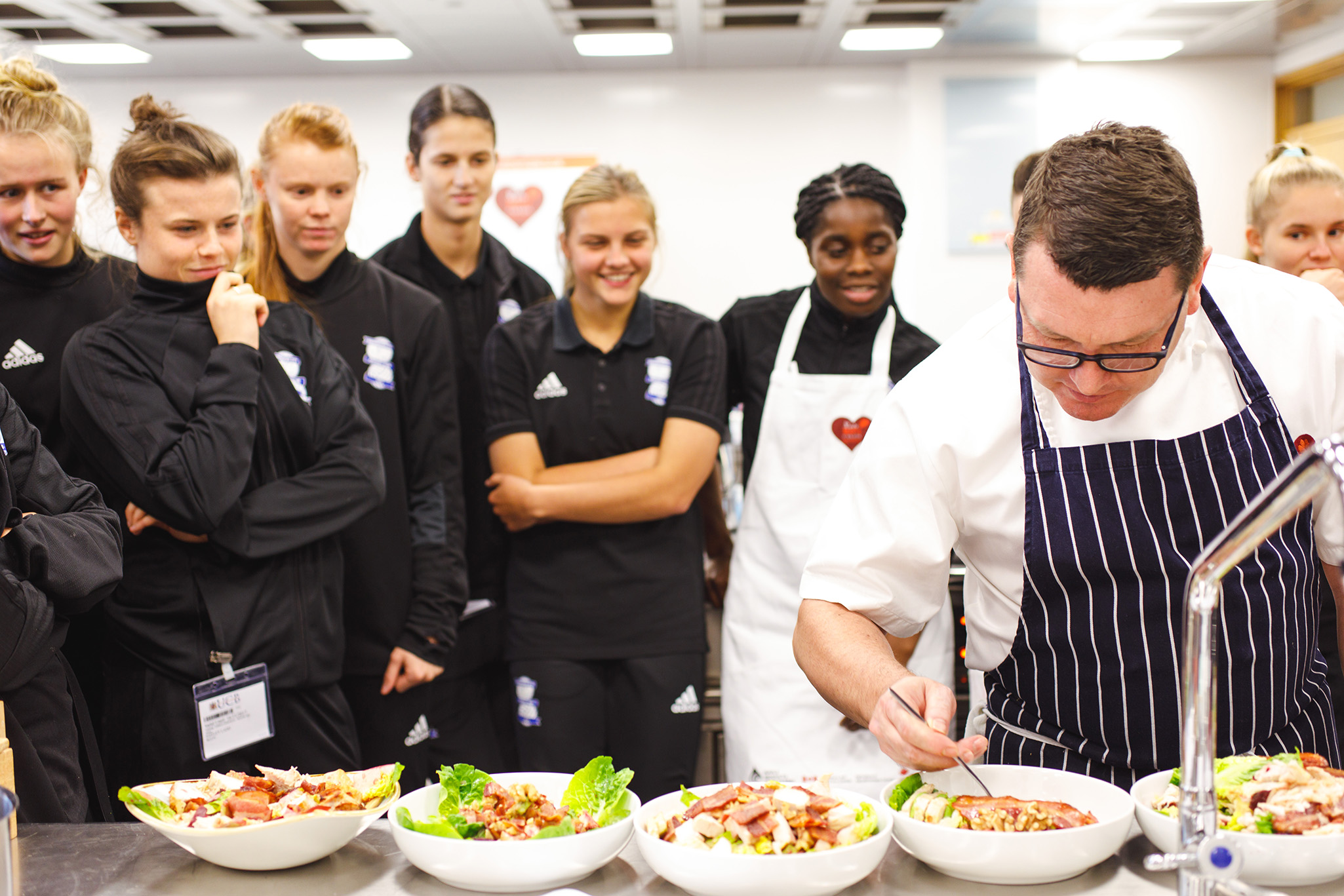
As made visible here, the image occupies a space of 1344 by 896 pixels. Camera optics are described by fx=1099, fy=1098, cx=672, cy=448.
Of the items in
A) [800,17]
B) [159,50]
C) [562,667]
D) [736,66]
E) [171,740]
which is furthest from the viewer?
[736,66]

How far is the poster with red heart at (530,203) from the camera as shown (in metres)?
6.64

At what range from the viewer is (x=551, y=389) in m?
2.39

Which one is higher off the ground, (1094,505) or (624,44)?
(624,44)

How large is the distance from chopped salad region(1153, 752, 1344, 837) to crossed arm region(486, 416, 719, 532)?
1.29 meters

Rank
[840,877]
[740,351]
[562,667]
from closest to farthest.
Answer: [840,877]
[562,667]
[740,351]

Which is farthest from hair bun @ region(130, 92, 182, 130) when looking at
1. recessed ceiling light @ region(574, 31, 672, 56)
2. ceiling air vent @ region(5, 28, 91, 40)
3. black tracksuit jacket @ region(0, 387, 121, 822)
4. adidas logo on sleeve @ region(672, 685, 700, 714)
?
ceiling air vent @ region(5, 28, 91, 40)

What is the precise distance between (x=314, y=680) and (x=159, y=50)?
549 centimetres

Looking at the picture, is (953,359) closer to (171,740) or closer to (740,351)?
(740,351)

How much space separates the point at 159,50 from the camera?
612cm

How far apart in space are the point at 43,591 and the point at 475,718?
1.36m

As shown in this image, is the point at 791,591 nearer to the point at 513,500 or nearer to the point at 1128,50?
the point at 513,500

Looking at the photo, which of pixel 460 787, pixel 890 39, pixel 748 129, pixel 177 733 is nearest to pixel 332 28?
pixel 748 129

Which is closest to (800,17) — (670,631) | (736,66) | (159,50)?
(736,66)

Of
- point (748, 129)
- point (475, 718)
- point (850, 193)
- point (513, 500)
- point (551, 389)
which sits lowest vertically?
point (475, 718)
